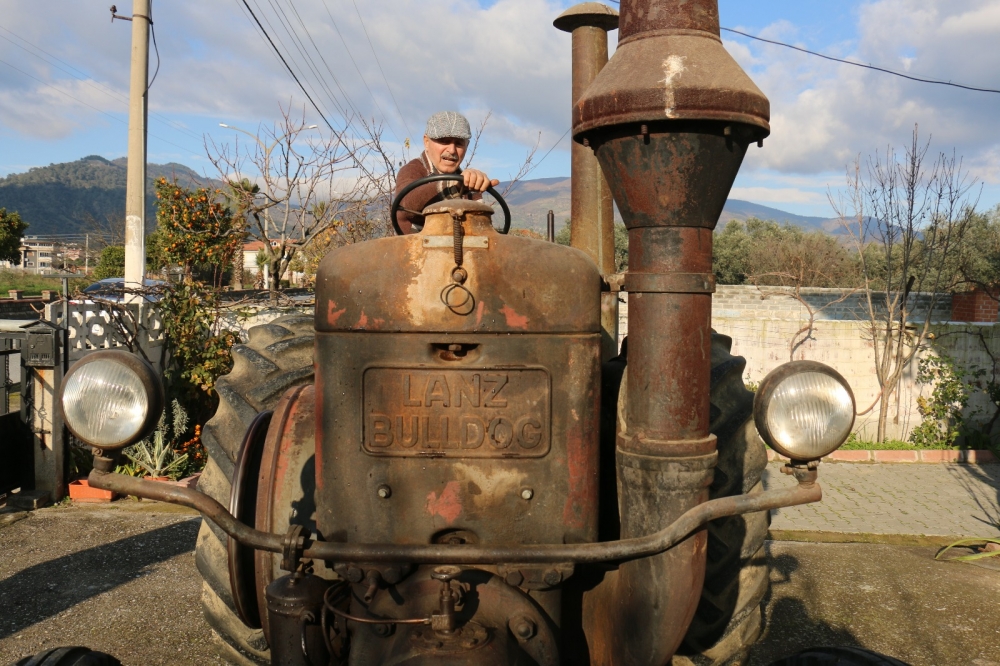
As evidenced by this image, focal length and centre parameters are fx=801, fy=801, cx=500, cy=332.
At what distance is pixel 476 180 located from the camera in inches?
106

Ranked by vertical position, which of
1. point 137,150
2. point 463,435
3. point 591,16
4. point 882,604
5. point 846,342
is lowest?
point 882,604

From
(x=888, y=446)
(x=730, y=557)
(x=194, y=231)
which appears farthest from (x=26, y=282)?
(x=730, y=557)

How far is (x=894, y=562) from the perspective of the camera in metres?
5.24

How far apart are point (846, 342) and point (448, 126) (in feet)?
25.5

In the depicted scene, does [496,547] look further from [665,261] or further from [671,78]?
[671,78]

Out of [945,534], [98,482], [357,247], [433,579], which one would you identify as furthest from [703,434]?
[945,534]

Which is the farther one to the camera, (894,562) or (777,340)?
(777,340)

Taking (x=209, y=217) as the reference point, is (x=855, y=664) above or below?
below

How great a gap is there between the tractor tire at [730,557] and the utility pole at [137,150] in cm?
754

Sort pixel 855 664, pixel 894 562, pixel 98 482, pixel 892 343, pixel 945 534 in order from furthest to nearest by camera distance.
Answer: pixel 892 343 → pixel 945 534 → pixel 894 562 → pixel 855 664 → pixel 98 482

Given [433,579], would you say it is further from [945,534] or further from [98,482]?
[945,534]

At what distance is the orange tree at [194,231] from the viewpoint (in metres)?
9.12

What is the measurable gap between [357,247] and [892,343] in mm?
8742

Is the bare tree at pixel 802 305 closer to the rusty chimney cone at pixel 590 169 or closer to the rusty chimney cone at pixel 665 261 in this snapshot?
the rusty chimney cone at pixel 590 169
